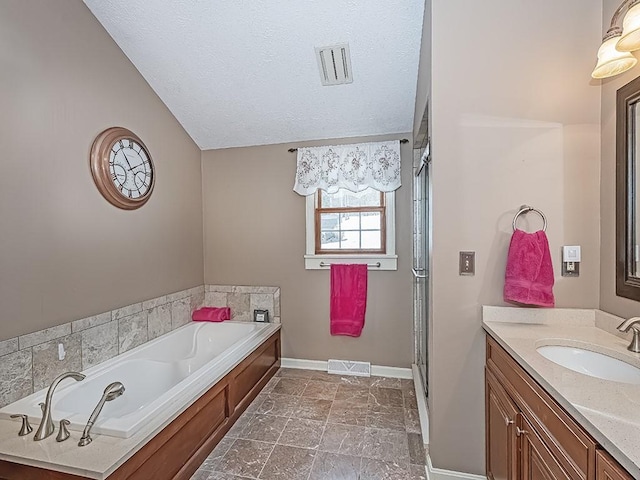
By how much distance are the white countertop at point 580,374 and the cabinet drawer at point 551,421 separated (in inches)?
1.7

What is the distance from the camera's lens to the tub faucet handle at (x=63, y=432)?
54.4 inches

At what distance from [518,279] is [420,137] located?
1.49 m

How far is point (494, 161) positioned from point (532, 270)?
0.59m

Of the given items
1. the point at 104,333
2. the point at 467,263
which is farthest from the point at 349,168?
the point at 104,333

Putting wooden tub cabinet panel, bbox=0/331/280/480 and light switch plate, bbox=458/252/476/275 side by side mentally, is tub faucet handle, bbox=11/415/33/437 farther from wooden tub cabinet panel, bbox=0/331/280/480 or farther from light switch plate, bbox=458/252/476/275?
light switch plate, bbox=458/252/476/275

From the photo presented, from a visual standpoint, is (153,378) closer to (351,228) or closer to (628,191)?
(351,228)

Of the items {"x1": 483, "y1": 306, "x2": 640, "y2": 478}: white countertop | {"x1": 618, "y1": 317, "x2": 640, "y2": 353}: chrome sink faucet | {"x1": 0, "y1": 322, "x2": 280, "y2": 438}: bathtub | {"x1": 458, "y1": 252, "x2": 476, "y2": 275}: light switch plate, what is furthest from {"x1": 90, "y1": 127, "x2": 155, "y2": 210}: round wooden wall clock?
{"x1": 618, "y1": 317, "x2": 640, "y2": 353}: chrome sink faucet

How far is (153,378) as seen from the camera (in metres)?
2.44

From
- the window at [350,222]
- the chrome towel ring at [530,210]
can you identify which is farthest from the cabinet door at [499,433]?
the window at [350,222]

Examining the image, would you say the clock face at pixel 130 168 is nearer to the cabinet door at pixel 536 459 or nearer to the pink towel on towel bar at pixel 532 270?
the pink towel on towel bar at pixel 532 270

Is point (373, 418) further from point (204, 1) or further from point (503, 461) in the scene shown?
point (204, 1)

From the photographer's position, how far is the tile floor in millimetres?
1842

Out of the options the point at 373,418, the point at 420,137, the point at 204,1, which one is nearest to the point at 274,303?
the point at 373,418

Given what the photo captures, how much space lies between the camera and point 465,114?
5.49 feet
